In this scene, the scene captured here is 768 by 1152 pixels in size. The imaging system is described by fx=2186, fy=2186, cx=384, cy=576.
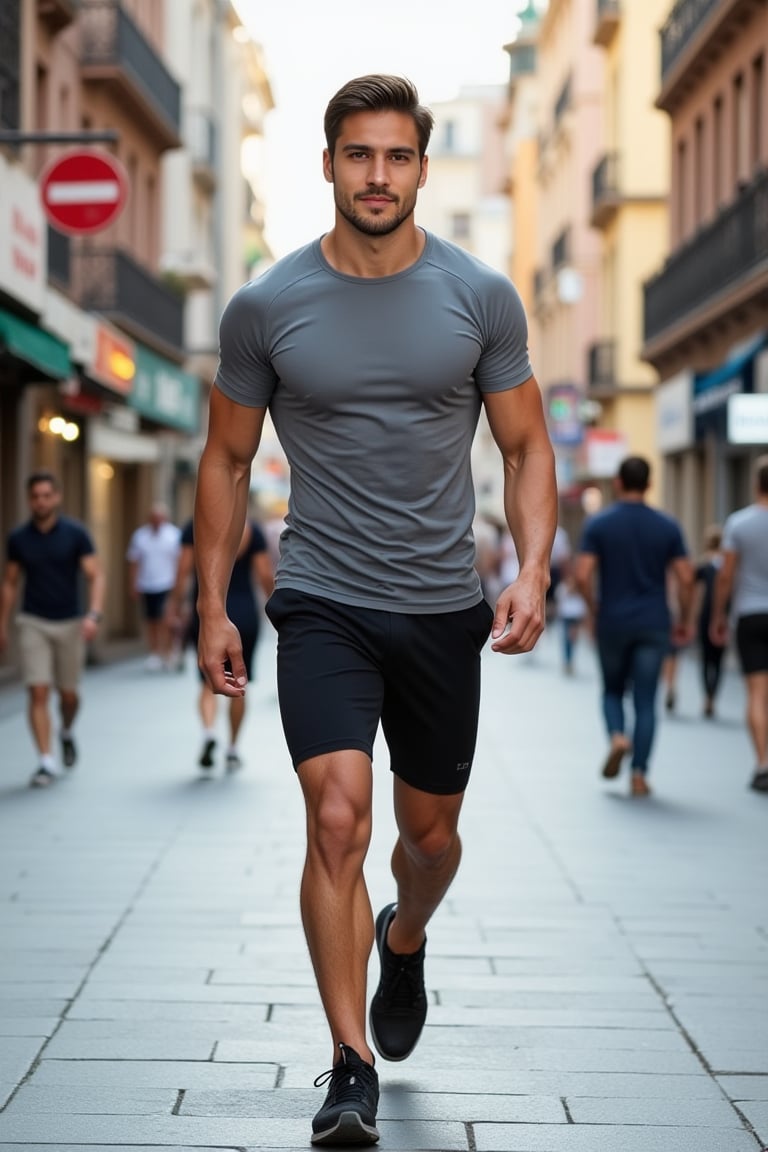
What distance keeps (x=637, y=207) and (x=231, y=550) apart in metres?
43.5

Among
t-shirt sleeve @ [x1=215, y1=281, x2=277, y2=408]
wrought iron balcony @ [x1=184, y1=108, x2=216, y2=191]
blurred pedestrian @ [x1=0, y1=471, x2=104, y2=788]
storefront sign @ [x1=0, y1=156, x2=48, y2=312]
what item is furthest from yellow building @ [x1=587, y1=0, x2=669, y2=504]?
t-shirt sleeve @ [x1=215, y1=281, x2=277, y2=408]

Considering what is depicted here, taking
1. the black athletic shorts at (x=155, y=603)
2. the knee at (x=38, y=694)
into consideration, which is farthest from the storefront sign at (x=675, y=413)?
the knee at (x=38, y=694)

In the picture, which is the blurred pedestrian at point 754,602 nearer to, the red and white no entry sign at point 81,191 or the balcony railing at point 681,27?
the red and white no entry sign at point 81,191

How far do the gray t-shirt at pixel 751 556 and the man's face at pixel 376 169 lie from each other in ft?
27.0

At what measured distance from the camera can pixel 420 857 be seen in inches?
204

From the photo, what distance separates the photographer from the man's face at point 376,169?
4.75 meters

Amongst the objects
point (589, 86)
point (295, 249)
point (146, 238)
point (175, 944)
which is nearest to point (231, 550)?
point (295, 249)

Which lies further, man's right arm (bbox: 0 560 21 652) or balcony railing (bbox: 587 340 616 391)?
balcony railing (bbox: 587 340 616 391)

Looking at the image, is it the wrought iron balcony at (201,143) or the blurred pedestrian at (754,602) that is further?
the wrought iron balcony at (201,143)

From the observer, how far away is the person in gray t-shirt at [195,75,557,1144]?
4.71 metres

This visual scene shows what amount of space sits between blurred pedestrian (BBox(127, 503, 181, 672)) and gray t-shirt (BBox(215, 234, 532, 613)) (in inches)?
796

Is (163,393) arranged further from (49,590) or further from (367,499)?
(367,499)

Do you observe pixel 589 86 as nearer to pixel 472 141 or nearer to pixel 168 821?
pixel 168 821

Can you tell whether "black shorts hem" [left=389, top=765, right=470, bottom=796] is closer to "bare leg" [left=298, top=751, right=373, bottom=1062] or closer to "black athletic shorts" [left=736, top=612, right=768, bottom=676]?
"bare leg" [left=298, top=751, right=373, bottom=1062]
